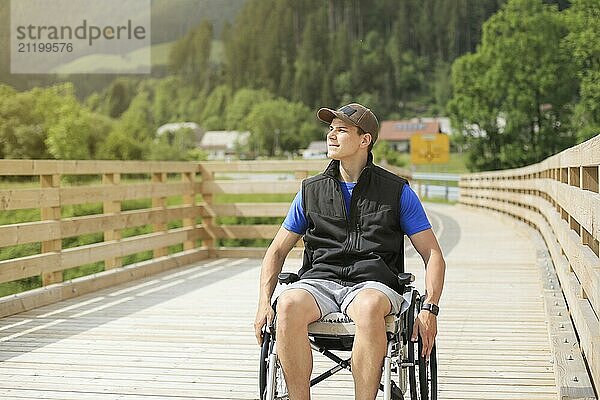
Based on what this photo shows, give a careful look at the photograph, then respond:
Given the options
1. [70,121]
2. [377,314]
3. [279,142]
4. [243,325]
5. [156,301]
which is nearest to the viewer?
[377,314]

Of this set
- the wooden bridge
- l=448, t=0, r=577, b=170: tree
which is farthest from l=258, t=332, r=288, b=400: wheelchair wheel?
l=448, t=0, r=577, b=170: tree

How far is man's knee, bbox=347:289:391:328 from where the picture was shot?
3.10 m

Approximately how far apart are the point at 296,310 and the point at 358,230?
435 mm

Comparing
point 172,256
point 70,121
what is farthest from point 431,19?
point 172,256

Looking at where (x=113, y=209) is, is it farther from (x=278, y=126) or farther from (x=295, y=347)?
(x=278, y=126)

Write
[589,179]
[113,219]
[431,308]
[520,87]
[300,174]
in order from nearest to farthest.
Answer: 1. [431,308]
2. [589,179]
3. [113,219]
4. [300,174]
5. [520,87]

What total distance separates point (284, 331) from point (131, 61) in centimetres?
7749

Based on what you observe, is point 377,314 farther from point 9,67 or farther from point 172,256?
point 9,67

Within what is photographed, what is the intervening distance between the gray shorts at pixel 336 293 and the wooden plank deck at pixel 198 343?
0.79m

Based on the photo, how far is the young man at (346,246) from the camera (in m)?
3.16

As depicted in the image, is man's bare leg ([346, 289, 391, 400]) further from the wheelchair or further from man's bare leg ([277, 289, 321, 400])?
man's bare leg ([277, 289, 321, 400])

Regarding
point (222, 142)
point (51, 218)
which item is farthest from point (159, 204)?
point (222, 142)

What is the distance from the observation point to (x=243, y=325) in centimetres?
575

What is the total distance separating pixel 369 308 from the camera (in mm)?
3109
